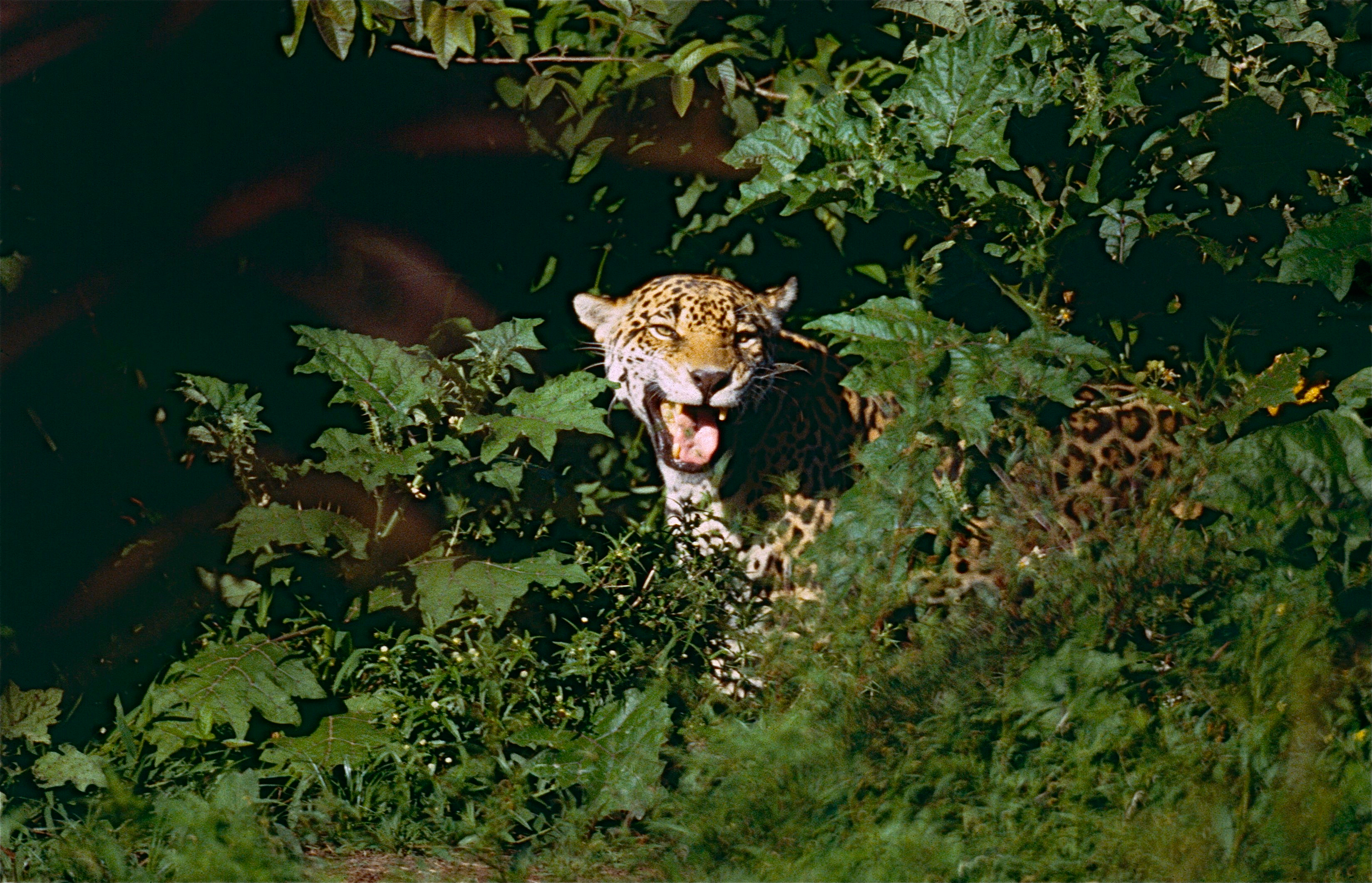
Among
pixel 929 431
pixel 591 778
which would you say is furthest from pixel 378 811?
pixel 929 431

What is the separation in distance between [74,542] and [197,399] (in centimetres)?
59

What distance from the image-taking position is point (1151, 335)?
4691 millimetres

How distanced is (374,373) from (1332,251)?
2.89 metres

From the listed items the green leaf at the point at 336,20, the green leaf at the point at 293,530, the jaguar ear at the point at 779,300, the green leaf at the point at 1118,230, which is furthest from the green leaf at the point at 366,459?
the green leaf at the point at 1118,230

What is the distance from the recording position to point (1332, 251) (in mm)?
3844

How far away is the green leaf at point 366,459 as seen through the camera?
3.93m

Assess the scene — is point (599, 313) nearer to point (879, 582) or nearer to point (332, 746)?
point (879, 582)

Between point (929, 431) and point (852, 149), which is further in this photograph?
point (852, 149)

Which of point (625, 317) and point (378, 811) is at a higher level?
point (625, 317)

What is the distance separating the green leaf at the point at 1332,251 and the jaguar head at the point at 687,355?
1.68m

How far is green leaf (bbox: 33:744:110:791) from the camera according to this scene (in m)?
3.74

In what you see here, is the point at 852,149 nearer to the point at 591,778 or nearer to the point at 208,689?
the point at 591,778

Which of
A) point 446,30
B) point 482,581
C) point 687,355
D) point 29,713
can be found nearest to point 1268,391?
point 687,355

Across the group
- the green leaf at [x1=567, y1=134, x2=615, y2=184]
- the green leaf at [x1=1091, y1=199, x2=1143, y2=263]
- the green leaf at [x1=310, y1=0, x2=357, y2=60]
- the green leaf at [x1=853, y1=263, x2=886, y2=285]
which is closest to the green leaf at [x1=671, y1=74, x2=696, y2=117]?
the green leaf at [x1=567, y1=134, x2=615, y2=184]
